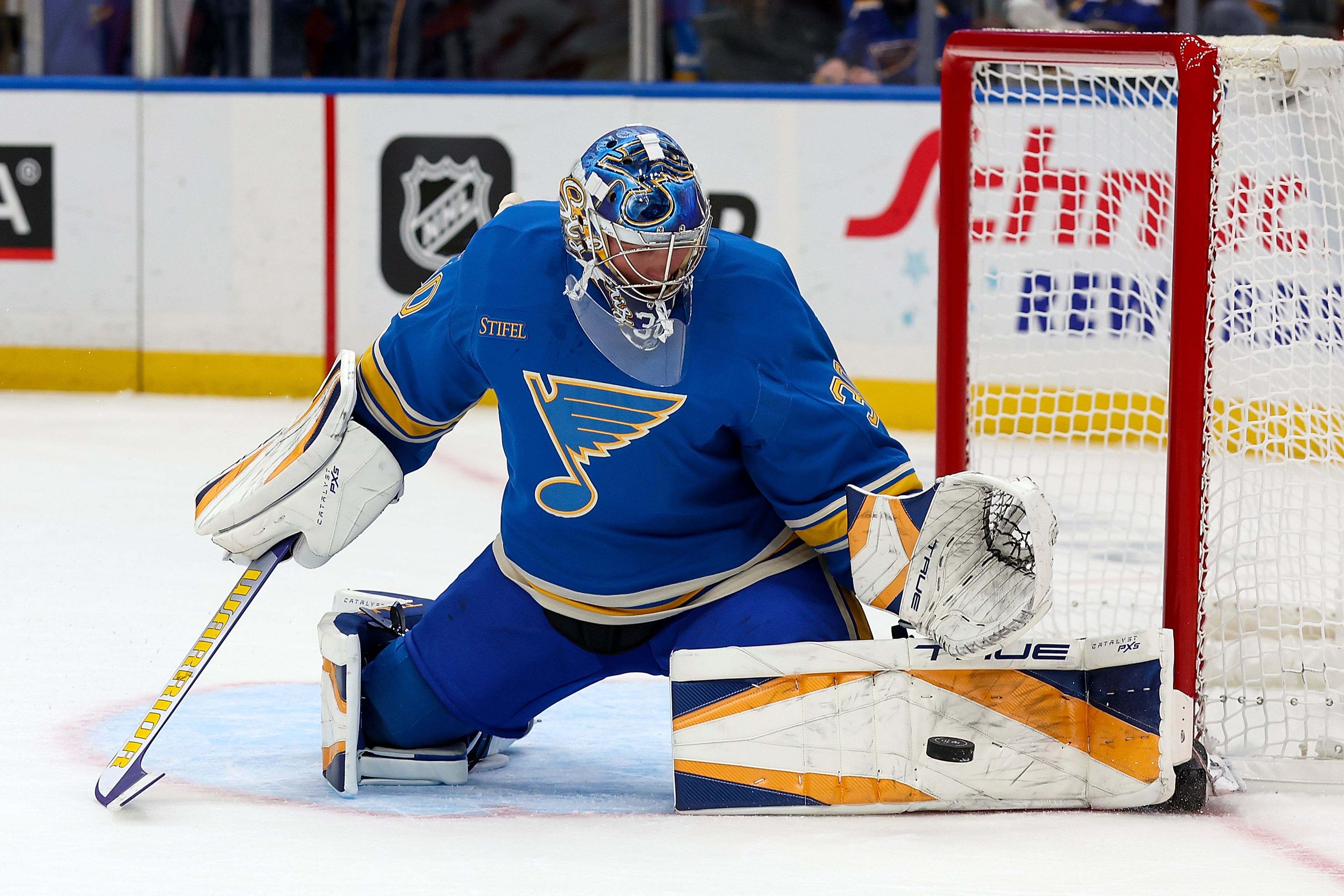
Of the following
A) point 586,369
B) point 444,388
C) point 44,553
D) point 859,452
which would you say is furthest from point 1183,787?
point 44,553

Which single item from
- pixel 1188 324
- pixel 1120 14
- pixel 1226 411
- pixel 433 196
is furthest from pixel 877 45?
pixel 1188 324

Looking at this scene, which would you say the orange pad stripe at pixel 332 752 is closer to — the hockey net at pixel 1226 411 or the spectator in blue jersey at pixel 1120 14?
the hockey net at pixel 1226 411

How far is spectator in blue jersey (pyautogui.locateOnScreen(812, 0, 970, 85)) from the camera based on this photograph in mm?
5969

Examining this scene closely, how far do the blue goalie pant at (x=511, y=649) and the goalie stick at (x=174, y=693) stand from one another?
0.68 ft

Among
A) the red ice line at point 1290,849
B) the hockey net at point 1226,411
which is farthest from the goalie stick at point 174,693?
the red ice line at point 1290,849

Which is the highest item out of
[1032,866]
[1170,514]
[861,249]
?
[861,249]

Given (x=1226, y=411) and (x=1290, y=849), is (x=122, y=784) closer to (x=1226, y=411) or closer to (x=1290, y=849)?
(x=1290, y=849)

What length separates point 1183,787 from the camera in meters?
2.22

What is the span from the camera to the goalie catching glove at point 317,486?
7.60 ft

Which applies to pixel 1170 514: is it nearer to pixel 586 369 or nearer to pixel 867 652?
pixel 867 652

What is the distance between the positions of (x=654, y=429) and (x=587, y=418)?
0.28ft

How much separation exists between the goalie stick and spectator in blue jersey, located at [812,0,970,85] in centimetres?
408

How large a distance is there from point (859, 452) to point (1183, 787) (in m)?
0.61

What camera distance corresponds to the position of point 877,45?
600 centimetres
